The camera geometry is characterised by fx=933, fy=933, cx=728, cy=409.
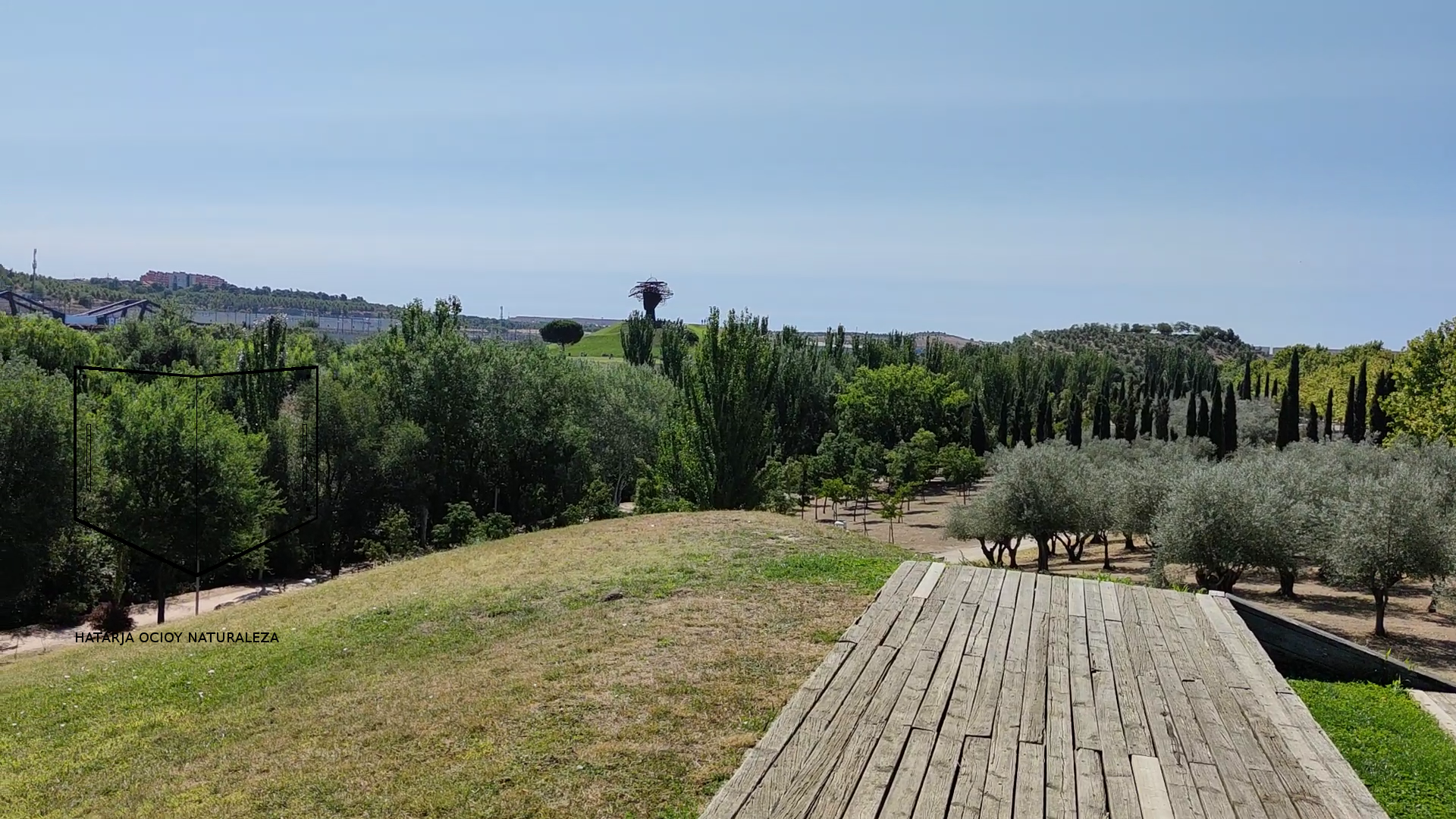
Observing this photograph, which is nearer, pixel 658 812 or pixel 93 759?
pixel 658 812

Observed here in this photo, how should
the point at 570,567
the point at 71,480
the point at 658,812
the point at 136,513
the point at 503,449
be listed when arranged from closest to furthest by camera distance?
the point at 658,812
the point at 570,567
the point at 136,513
the point at 71,480
the point at 503,449

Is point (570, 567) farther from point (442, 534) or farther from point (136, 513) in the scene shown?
point (136, 513)

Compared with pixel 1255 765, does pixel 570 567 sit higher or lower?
lower

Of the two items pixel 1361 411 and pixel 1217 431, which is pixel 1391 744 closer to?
pixel 1217 431

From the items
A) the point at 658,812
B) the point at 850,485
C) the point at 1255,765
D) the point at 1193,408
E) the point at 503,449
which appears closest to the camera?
the point at 1255,765

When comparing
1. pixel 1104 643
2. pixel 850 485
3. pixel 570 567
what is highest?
pixel 1104 643

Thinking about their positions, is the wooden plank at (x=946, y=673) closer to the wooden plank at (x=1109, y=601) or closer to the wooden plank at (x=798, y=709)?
the wooden plank at (x=798, y=709)

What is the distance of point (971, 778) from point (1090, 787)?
20.8 inches

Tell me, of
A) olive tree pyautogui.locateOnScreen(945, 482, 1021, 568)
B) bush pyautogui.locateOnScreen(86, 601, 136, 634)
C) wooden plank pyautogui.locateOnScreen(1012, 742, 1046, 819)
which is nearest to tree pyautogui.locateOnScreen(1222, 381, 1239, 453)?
olive tree pyautogui.locateOnScreen(945, 482, 1021, 568)

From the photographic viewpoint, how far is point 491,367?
144ft

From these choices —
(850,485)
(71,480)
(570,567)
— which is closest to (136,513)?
(71,480)

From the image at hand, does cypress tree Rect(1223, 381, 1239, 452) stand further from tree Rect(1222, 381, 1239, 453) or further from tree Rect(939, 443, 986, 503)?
tree Rect(939, 443, 986, 503)

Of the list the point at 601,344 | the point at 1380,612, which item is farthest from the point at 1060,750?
the point at 601,344

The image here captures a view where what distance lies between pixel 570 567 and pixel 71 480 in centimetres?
A: 2239
